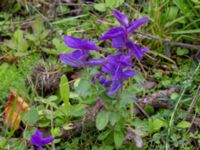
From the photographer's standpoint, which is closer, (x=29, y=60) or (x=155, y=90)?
(x=155, y=90)

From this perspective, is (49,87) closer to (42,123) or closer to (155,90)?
(42,123)

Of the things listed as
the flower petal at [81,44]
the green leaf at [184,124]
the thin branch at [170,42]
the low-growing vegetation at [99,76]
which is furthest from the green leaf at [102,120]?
the thin branch at [170,42]

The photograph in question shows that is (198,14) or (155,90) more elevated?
(198,14)

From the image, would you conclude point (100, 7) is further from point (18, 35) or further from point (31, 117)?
point (31, 117)

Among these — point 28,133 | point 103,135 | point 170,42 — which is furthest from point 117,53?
A: point 170,42

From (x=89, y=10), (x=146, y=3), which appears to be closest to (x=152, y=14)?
(x=146, y=3)

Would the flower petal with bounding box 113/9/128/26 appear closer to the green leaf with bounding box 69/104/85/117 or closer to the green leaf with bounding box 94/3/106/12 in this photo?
the green leaf with bounding box 69/104/85/117

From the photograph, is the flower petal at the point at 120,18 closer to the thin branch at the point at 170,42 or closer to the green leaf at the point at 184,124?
the green leaf at the point at 184,124
